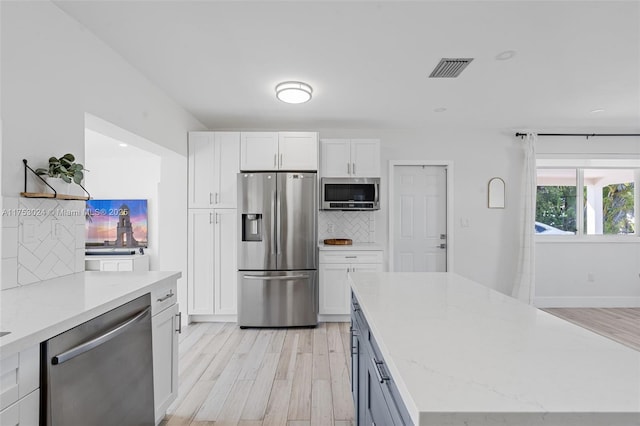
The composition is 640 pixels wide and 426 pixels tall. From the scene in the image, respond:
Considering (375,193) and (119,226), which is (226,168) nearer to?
(375,193)

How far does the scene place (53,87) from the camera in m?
1.79

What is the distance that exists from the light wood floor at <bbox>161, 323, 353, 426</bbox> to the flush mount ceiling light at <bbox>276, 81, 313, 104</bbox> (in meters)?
2.39

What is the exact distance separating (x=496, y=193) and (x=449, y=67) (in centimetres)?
A: 249

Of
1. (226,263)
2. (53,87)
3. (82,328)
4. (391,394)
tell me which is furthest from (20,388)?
(226,263)

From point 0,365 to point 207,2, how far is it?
6.18 ft

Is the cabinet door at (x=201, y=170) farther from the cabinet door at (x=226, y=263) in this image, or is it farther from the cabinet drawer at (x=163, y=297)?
the cabinet drawer at (x=163, y=297)

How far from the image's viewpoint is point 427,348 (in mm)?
863

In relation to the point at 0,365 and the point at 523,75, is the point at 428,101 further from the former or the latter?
the point at 0,365

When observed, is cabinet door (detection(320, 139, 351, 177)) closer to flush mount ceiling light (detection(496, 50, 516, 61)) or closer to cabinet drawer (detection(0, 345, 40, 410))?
flush mount ceiling light (detection(496, 50, 516, 61))

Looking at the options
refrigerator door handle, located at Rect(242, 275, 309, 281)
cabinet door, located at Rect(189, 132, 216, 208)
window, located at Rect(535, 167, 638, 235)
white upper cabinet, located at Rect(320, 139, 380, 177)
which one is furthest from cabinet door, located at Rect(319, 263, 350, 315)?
window, located at Rect(535, 167, 638, 235)

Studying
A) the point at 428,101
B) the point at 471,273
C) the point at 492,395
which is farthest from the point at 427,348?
the point at 471,273

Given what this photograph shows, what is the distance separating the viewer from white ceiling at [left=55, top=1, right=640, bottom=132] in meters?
1.86

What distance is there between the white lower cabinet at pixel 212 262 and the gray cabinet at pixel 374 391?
228cm

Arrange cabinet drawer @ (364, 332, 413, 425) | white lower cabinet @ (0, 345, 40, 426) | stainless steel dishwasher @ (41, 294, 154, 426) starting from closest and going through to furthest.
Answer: cabinet drawer @ (364, 332, 413, 425)
white lower cabinet @ (0, 345, 40, 426)
stainless steel dishwasher @ (41, 294, 154, 426)
